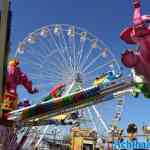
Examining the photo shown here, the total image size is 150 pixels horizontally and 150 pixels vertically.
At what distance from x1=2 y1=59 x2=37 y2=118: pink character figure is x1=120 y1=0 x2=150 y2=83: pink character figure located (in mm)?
4473

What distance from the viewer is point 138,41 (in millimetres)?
7168

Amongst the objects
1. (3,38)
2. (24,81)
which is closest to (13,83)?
(24,81)

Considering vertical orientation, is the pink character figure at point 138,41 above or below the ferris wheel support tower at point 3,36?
above

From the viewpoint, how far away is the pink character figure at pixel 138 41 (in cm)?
696

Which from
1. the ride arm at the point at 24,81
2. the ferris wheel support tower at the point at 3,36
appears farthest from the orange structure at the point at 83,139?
the ferris wheel support tower at the point at 3,36

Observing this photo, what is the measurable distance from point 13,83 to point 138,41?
17.7ft

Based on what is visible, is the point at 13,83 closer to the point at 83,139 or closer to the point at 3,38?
the point at 3,38

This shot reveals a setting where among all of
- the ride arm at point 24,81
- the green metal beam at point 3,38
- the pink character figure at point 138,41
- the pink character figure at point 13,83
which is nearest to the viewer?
the green metal beam at point 3,38

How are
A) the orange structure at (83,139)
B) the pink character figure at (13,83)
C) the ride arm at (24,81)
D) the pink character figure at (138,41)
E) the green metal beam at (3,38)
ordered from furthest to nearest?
the orange structure at (83,139), the ride arm at (24,81), the pink character figure at (13,83), the pink character figure at (138,41), the green metal beam at (3,38)

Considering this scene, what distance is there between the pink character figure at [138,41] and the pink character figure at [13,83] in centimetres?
447

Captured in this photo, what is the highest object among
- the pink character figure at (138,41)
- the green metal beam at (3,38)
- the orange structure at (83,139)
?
the pink character figure at (138,41)

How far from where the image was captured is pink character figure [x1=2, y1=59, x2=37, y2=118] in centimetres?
1108

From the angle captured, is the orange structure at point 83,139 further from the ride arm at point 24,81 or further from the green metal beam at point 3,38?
the green metal beam at point 3,38

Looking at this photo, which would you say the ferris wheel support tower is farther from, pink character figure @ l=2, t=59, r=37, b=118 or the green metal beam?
pink character figure @ l=2, t=59, r=37, b=118
